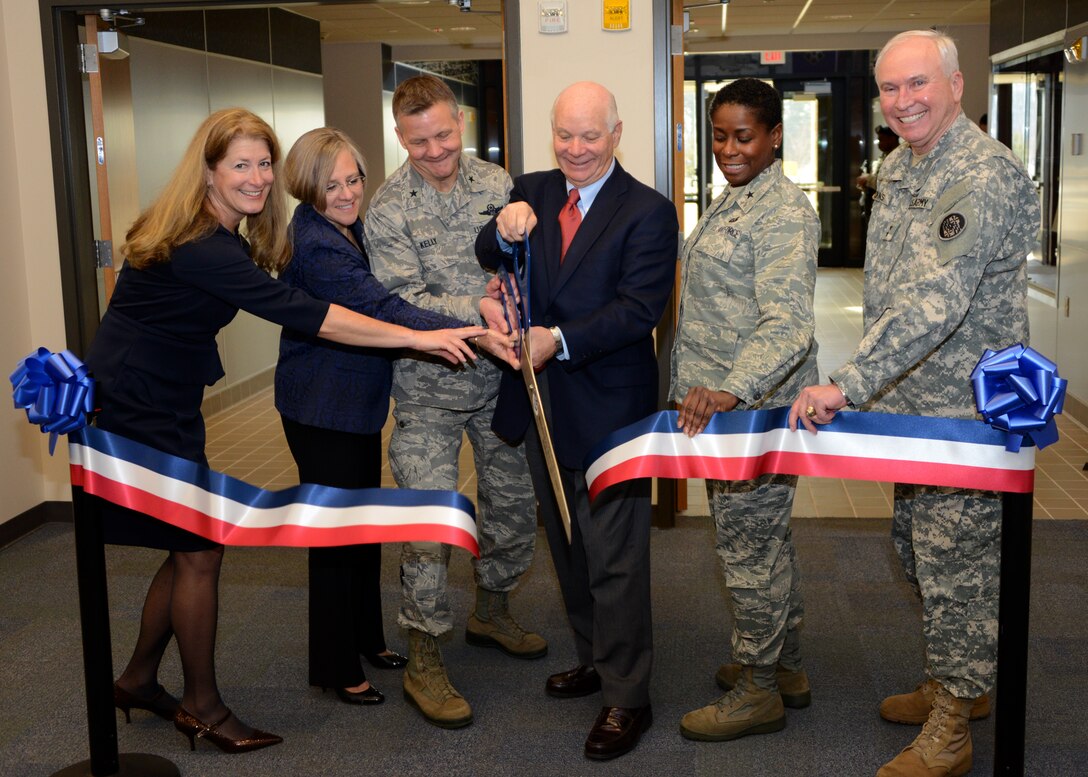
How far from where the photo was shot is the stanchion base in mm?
2910

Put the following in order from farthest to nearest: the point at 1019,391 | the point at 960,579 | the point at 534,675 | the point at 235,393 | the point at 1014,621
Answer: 1. the point at 235,393
2. the point at 534,675
3. the point at 960,579
4. the point at 1014,621
5. the point at 1019,391

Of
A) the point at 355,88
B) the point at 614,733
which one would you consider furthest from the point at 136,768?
the point at 355,88

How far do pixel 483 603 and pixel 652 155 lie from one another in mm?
→ 1972

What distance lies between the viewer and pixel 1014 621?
2.39 metres

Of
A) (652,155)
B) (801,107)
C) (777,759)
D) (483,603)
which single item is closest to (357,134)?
(801,107)

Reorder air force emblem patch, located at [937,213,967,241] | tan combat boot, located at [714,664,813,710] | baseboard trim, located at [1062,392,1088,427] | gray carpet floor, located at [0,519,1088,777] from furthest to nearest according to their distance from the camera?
baseboard trim, located at [1062,392,1088,427], tan combat boot, located at [714,664,813,710], gray carpet floor, located at [0,519,1088,777], air force emblem patch, located at [937,213,967,241]

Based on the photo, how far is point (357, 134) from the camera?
482 inches

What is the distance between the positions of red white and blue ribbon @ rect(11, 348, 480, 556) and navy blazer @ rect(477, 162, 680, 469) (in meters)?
0.44

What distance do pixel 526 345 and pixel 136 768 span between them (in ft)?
4.71

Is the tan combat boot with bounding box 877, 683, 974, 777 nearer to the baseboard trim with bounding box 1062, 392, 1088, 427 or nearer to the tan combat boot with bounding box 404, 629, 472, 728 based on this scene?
the tan combat boot with bounding box 404, 629, 472, 728

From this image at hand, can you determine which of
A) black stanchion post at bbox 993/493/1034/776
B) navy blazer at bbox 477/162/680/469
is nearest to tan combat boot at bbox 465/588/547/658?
navy blazer at bbox 477/162/680/469

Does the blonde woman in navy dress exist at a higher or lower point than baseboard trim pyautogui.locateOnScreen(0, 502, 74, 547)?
higher

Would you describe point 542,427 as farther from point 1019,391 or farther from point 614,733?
point 1019,391

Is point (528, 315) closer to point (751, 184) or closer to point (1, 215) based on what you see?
point (751, 184)
